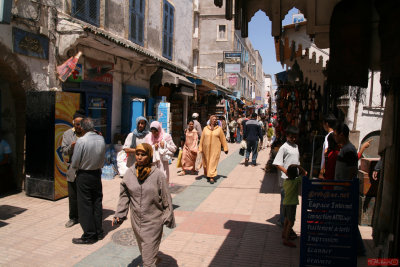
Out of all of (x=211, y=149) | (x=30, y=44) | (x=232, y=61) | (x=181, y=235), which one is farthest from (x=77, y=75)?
(x=232, y=61)

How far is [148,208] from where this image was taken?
133 inches

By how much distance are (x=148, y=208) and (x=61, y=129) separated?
3784 mm

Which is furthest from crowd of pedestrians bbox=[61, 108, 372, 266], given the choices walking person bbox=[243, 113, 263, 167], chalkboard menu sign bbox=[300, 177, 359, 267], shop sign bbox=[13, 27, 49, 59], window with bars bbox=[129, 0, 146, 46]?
window with bars bbox=[129, 0, 146, 46]

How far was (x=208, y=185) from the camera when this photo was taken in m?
8.20

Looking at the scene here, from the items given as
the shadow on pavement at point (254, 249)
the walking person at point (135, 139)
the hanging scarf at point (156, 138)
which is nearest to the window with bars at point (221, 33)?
the hanging scarf at point (156, 138)

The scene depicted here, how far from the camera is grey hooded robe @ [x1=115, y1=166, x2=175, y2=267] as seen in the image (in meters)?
3.36

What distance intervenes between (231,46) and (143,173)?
2779 cm

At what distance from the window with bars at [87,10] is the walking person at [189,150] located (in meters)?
3.95

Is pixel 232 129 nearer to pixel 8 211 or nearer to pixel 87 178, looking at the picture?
pixel 8 211

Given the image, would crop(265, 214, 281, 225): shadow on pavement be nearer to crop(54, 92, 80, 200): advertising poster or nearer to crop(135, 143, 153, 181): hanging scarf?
crop(135, 143, 153, 181): hanging scarf

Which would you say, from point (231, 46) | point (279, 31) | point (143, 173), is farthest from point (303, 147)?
point (231, 46)

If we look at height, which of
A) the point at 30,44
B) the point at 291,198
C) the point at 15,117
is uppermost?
the point at 30,44

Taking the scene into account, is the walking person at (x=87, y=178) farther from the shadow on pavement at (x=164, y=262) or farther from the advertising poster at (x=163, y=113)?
the advertising poster at (x=163, y=113)

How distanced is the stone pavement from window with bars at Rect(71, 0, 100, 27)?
4561 mm
